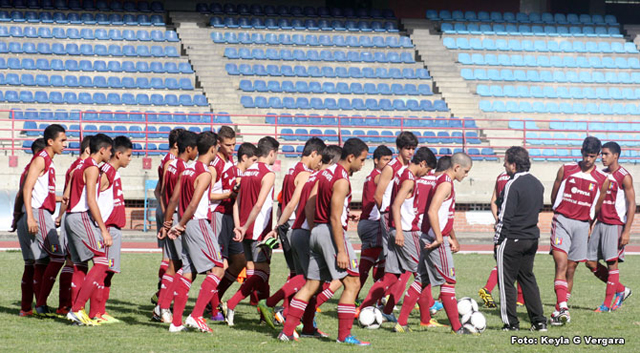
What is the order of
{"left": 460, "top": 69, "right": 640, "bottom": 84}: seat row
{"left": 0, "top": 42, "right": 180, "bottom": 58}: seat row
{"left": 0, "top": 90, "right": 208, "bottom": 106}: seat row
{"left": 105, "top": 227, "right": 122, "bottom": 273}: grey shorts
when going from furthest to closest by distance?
{"left": 460, "top": 69, "right": 640, "bottom": 84}: seat row → {"left": 0, "top": 42, "right": 180, "bottom": 58}: seat row → {"left": 0, "top": 90, "right": 208, "bottom": 106}: seat row → {"left": 105, "top": 227, "right": 122, "bottom": 273}: grey shorts

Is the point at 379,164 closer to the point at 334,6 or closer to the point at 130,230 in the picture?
the point at 130,230

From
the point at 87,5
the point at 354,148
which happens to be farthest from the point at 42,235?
the point at 87,5

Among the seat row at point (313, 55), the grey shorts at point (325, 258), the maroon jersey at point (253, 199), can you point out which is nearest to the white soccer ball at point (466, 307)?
the grey shorts at point (325, 258)

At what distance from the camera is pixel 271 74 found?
29.1 metres

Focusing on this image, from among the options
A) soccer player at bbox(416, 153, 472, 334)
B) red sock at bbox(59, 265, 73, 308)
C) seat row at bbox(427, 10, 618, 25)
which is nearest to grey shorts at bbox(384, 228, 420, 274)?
soccer player at bbox(416, 153, 472, 334)

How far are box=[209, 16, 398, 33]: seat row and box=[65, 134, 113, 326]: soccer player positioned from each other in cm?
2307

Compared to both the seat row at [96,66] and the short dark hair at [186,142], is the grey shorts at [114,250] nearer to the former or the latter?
the short dark hair at [186,142]

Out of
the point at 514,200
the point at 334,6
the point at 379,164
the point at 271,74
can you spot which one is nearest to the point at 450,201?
the point at 514,200

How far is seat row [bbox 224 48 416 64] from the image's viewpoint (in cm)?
2994

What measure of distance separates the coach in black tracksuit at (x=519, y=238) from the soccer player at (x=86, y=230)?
4202 millimetres

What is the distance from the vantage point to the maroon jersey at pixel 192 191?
8414 mm

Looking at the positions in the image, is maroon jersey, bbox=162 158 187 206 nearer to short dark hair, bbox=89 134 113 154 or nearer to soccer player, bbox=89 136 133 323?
soccer player, bbox=89 136 133 323

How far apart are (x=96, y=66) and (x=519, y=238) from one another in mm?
22356

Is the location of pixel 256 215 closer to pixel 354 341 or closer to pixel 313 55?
pixel 354 341
